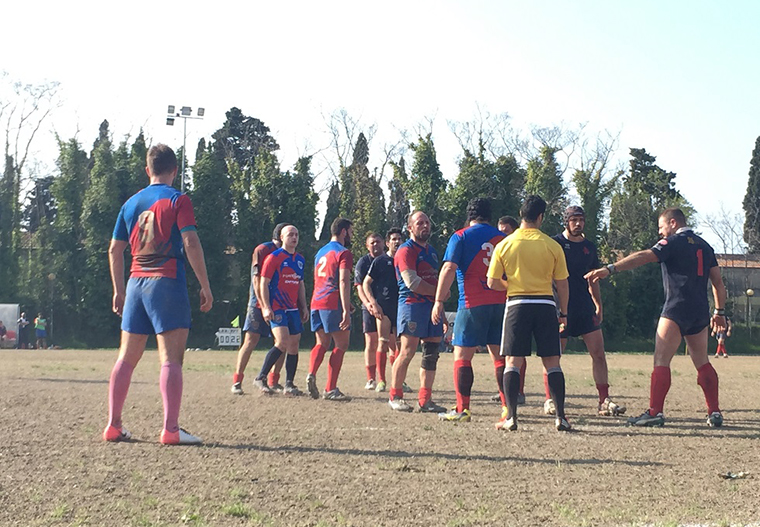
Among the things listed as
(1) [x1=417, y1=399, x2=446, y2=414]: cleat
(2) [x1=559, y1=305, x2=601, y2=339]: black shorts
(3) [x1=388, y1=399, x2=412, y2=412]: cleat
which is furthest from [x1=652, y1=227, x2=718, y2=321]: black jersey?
(3) [x1=388, y1=399, x2=412, y2=412]: cleat

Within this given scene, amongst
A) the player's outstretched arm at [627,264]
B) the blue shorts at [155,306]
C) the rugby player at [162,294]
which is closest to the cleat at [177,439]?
the rugby player at [162,294]

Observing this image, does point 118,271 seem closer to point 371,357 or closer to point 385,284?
point 385,284

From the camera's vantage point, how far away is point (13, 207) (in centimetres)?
5156

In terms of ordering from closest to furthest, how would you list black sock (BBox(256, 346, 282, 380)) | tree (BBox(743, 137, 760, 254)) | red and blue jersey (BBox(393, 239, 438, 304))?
red and blue jersey (BBox(393, 239, 438, 304)) → black sock (BBox(256, 346, 282, 380)) → tree (BBox(743, 137, 760, 254))

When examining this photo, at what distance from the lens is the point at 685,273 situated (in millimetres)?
8688

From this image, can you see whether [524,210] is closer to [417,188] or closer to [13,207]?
[417,188]

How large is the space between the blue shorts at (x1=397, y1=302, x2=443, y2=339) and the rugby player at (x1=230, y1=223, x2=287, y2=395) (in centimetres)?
232

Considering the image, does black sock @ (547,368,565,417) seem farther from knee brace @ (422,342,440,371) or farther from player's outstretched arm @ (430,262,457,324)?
knee brace @ (422,342,440,371)

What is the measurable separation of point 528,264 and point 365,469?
107 inches

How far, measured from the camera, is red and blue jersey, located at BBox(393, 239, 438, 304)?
31.4ft

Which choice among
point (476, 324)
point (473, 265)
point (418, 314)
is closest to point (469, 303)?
point (476, 324)

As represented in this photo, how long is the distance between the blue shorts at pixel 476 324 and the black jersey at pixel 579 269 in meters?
1.28

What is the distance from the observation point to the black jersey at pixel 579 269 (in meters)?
9.70

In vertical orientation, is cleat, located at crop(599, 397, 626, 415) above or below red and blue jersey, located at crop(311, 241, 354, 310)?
below
